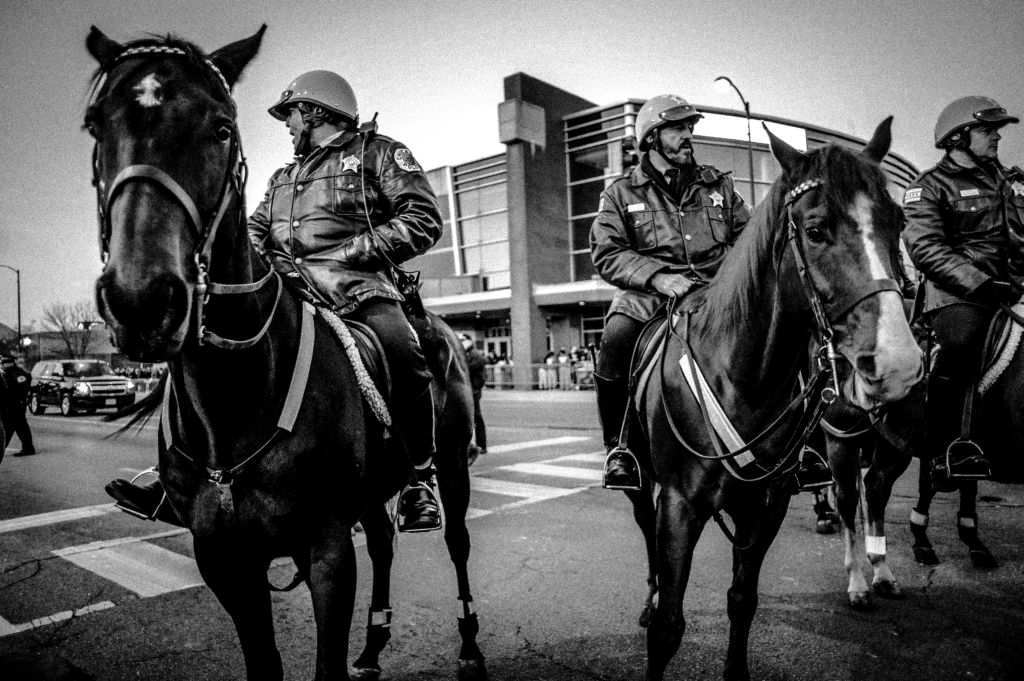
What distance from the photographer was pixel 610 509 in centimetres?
729

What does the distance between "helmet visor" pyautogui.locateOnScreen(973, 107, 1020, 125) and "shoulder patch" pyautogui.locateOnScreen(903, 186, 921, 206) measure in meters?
0.57

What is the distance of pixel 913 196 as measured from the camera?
15.9 feet

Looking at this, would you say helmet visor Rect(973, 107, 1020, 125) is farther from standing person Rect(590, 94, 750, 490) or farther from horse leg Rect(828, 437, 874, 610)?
horse leg Rect(828, 437, 874, 610)

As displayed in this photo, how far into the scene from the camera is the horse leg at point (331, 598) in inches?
88.2

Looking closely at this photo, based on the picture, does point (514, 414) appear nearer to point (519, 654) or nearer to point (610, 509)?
point (610, 509)

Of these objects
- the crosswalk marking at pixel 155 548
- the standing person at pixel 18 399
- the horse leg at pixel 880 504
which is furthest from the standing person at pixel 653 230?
the standing person at pixel 18 399

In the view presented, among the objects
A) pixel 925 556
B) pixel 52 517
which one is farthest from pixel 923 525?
pixel 52 517

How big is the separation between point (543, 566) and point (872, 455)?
2.84 metres

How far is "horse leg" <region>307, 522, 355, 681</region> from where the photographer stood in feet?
7.35

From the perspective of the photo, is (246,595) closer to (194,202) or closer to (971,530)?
(194,202)

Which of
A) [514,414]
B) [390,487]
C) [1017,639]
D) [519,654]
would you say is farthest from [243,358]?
[514,414]

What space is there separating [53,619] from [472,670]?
313 cm

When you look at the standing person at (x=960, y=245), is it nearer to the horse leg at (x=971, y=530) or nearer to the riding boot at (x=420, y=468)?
the horse leg at (x=971, y=530)

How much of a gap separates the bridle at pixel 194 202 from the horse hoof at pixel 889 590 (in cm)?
448
